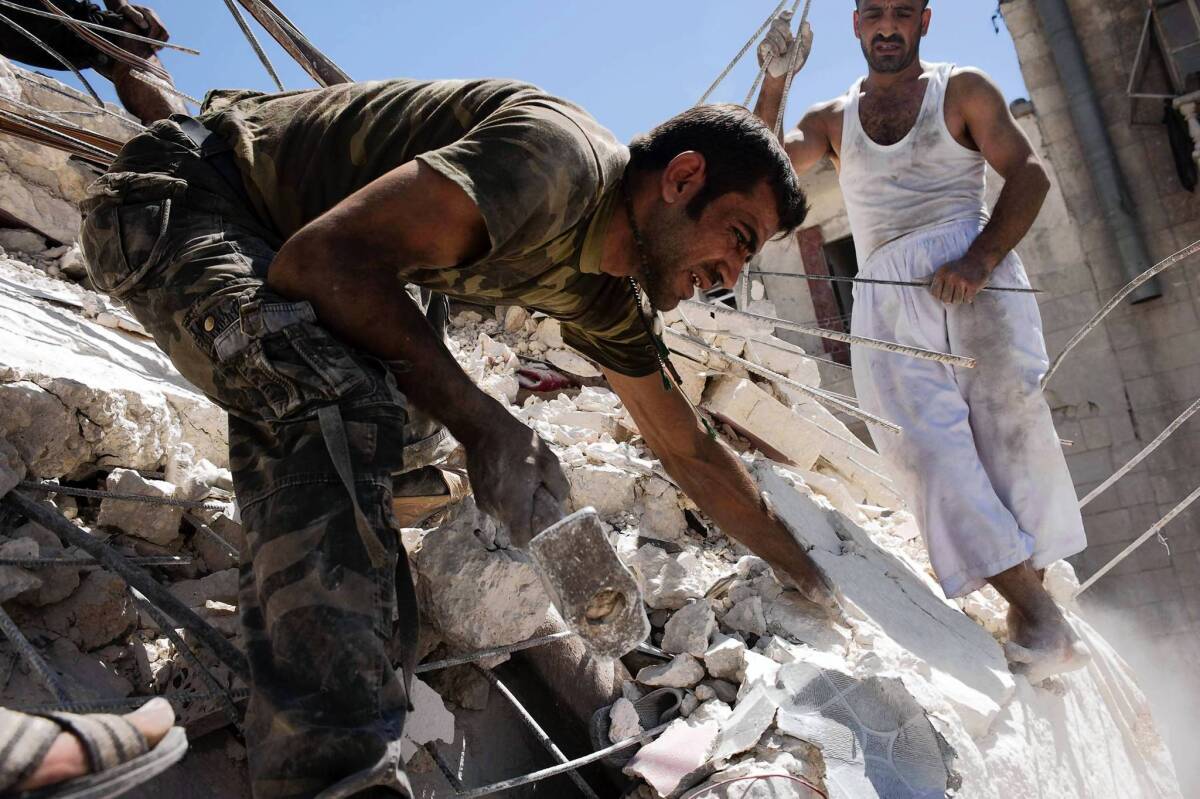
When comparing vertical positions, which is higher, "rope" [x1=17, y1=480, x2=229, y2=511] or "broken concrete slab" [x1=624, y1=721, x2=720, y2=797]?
"rope" [x1=17, y1=480, x2=229, y2=511]

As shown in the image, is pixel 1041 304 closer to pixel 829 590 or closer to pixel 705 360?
pixel 705 360

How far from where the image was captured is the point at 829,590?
7.79ft

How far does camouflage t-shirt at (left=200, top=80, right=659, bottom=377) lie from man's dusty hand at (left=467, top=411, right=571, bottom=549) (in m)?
0.32

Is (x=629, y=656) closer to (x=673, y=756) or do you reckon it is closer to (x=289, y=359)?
(x=673, y=756)

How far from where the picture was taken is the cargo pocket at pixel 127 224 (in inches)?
63.2

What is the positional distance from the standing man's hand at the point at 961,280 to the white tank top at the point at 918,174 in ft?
0.87

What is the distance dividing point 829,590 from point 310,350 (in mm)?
1568

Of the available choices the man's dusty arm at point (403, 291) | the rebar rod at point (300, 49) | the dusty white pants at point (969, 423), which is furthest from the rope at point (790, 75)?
the man's dusty arm at point (403, 291)

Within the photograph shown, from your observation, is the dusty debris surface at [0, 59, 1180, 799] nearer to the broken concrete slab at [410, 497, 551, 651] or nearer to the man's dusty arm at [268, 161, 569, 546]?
the broken concrete slab at [410, 497, 551, 651]

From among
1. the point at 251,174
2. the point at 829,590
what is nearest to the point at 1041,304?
the point at 829,590

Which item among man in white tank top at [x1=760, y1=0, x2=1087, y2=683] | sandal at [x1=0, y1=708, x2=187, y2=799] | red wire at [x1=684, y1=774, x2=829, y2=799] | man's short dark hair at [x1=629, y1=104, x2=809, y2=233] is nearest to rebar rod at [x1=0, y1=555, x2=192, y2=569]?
sandal at [x1=0, y1=708, x2=187, y2=799]

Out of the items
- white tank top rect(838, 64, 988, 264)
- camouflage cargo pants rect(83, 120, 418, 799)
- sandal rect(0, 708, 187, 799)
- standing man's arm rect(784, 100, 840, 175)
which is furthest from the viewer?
standing man's arm rect(784, 100, 840, 175)

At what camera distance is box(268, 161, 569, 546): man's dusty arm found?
1.41 metres

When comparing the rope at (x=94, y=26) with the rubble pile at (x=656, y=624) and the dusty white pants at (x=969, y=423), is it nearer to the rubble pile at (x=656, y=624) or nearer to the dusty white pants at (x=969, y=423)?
the rubble pile at (x=656, y=624)
